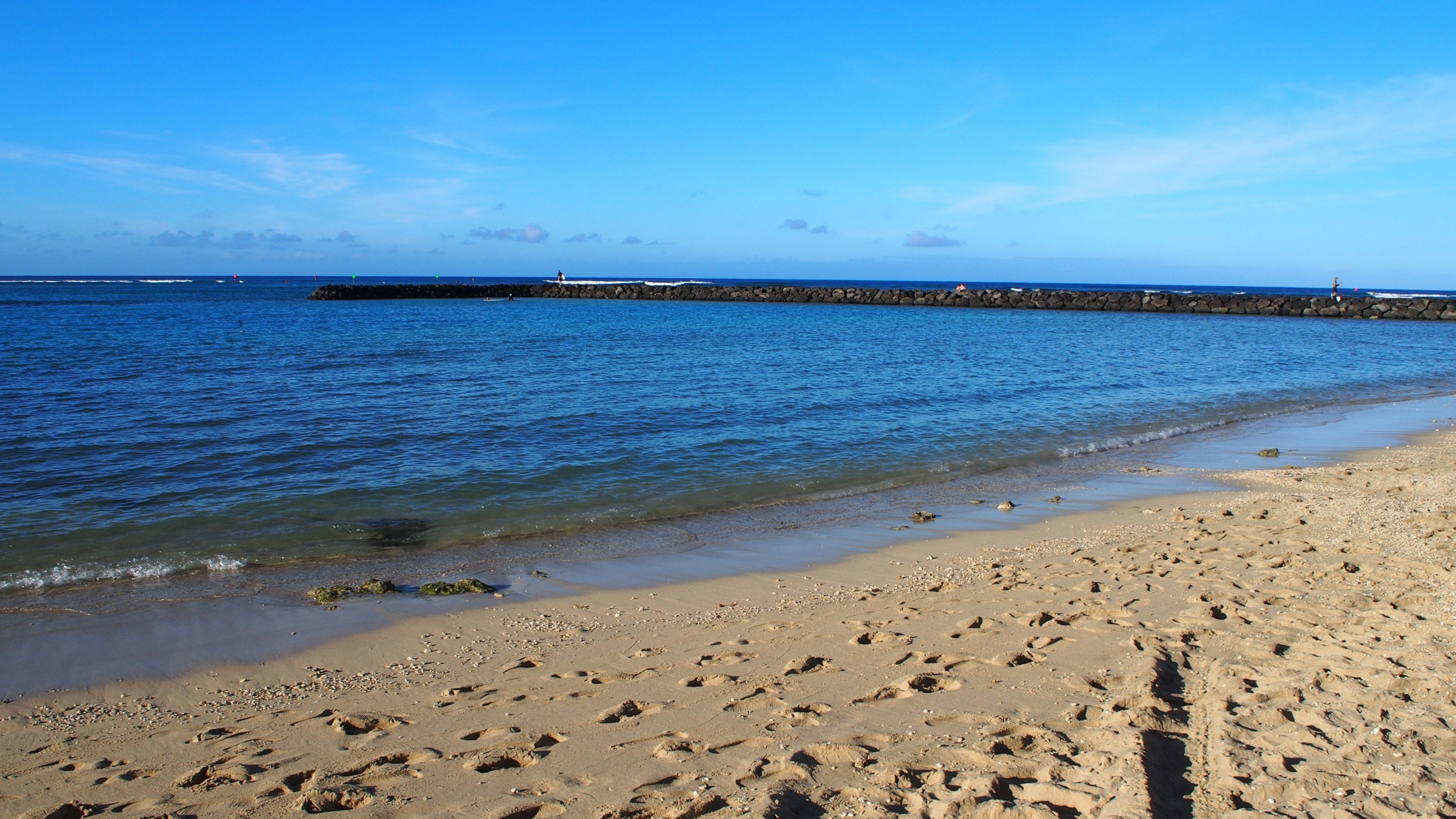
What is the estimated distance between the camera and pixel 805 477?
10.6 m

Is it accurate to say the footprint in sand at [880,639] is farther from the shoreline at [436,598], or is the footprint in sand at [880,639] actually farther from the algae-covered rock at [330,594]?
the algae-covered rock at [330,594]

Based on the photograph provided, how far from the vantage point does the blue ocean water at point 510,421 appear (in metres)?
8.40

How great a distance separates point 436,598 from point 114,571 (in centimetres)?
291

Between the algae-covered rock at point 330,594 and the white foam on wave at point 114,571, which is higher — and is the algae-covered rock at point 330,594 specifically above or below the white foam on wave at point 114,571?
above

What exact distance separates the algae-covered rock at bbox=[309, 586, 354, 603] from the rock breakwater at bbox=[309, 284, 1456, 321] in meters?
59.5

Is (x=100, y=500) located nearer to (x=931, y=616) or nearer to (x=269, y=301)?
(x=931, y=616)

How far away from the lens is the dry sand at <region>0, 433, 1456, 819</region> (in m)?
3.34

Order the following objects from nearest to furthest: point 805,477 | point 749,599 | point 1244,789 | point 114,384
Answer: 1. point 1244,789
2. point 749,599
3. point 805,477
4. point 114,384

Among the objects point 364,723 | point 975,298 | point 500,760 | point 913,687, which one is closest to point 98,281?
point 975,298

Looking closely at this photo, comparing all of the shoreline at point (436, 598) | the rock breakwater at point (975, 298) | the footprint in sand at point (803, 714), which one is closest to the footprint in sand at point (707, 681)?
the footprint in sand at point (803, 714)

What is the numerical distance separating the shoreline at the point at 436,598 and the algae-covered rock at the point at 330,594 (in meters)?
0.10

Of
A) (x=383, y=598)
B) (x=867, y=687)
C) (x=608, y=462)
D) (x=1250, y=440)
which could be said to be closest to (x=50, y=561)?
(x=383, y=598)

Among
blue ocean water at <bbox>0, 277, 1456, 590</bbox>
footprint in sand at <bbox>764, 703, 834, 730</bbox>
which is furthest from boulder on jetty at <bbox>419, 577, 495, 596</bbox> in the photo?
footprint in sand at <bbox>764, 703, 834, 730</bbox>

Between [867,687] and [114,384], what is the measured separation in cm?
1837
